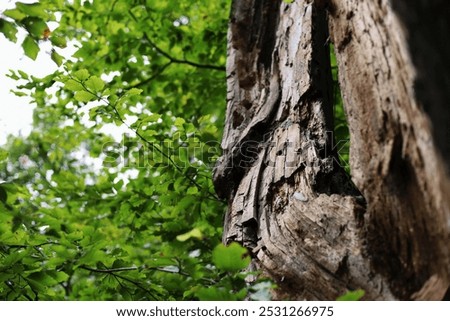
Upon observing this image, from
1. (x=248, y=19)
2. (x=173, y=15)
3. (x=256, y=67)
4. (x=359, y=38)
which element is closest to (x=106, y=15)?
(x=173, y=15)

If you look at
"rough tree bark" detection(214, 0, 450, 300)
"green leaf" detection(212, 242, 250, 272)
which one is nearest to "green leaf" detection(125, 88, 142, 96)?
"rough tree bark" detection(214, 0, 450, 300)

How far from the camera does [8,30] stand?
4.83ft

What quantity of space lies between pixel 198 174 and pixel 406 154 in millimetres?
1609

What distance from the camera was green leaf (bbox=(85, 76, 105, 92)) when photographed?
219 centimetres

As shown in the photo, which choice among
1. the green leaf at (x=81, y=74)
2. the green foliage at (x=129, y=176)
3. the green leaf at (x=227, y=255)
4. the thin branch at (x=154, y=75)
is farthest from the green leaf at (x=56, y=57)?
the thin branch at (x=154, y=75)

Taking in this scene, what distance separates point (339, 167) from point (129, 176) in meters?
2.37

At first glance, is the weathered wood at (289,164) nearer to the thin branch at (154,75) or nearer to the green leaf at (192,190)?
the green leaf at (192,190)

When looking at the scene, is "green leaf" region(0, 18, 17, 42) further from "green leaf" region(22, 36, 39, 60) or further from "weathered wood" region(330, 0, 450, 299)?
"weathered wood" region(330, 0, 450, 299)

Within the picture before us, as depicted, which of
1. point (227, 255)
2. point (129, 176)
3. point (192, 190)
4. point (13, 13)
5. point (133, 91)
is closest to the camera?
point (227, 255)

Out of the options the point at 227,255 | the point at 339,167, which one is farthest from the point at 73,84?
the point at 227,255

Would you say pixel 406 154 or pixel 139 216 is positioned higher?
pixel 406 154

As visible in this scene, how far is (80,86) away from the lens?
2.23 m

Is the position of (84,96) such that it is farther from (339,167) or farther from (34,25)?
(339,167)
